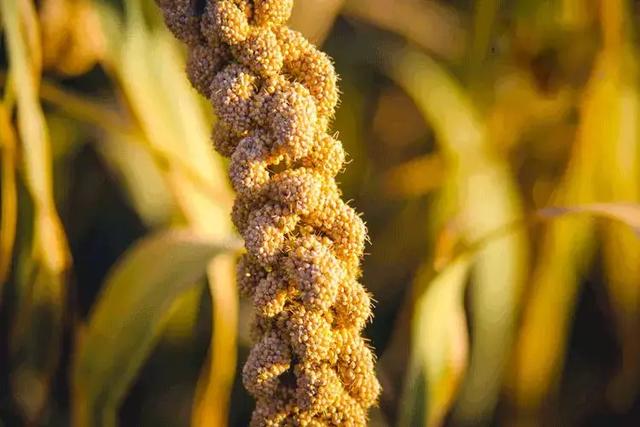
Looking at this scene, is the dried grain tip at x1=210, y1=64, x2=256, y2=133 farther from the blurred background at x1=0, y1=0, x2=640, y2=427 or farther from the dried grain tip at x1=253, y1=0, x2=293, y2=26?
the blurred background at x1=0, y1=0, x2=640, y2=427

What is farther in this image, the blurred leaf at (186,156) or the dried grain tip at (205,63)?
the blurred leaf at (186,156)

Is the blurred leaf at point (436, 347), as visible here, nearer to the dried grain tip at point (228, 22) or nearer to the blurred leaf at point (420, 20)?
the dried grain tip at point (228, 22)

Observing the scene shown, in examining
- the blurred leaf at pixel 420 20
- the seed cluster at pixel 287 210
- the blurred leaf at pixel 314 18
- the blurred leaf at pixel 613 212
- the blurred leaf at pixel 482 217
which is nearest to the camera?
the seed cluster at pixel 287 210

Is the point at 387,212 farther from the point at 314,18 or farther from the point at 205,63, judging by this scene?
the point at 205,63

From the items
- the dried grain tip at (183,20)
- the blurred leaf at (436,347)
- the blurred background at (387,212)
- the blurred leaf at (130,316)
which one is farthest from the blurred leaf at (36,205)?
the blurred leaf at (436,347)

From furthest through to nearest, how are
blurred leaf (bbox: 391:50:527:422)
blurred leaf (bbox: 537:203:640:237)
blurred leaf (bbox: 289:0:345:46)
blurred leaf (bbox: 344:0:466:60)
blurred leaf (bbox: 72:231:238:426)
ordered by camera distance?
1. blurred leaf (bbox: 344:0:466:60)
2. blurred leaf (bbox: 391:50:527:422)
3. blurred leaf (bbox: 289:0:345:46)
4. blurred leaf (bbox: 72:231:238:426)
5. blurred leaf (bbox: 537:203:640:237)

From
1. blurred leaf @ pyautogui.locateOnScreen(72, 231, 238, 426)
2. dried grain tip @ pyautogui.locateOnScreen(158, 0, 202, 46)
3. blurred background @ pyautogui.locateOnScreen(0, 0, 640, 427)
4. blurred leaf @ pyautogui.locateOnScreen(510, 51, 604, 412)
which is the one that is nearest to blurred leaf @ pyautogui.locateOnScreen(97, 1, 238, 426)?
blurred background @ pyautogui.locateOnScreen(0, 0, 640, 427)

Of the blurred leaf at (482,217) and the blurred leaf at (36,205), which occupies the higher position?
the blurred leaf at (482,217)

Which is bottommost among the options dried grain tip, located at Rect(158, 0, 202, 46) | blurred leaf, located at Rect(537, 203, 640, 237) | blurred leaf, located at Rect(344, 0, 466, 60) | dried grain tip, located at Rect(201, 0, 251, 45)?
dried grain tip, located at Rect(158, 0, 202, 46)
